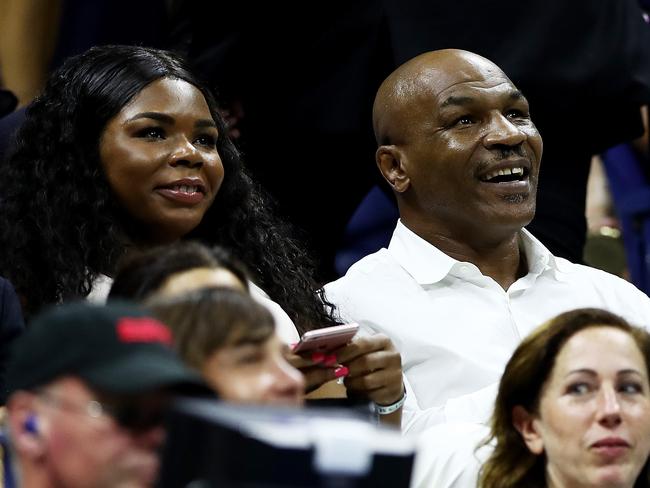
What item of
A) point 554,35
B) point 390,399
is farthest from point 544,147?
point 390,399

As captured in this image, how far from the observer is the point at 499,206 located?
3.64 m

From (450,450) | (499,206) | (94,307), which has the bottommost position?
(450,450)

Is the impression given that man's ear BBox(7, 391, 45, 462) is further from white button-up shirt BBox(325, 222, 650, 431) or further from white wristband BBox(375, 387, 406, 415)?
white button-up shirt BBox(325, 222, 650, 431)

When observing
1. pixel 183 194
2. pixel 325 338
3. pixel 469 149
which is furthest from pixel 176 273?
pixel 469 149

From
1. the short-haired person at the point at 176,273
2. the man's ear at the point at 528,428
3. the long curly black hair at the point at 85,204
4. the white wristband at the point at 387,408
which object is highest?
the short-haired person at the point at 176,273

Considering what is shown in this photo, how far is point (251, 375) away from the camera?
1.98 meters

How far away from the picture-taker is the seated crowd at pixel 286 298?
174 centimetres

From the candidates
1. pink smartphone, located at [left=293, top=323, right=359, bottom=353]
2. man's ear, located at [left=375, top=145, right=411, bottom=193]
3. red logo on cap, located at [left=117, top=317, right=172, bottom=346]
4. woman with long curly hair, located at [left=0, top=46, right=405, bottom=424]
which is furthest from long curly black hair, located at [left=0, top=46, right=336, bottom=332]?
red logo on cap, located at [left=117, top=317, right=172, bottom=346]

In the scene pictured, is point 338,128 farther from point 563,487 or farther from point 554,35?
point 563,487

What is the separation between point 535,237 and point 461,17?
2.07ft

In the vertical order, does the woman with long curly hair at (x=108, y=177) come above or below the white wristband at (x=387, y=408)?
above

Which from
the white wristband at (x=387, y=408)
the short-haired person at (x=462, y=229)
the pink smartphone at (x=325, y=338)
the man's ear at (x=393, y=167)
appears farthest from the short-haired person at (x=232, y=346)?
the man's ear at (x=393, y=167)

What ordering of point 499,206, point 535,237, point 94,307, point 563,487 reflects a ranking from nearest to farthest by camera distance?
point 94,307 → point 563,487 → point 499,206 → point 535,237

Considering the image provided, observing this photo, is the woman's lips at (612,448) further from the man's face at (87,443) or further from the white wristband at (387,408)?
the man's face at (87,443)
